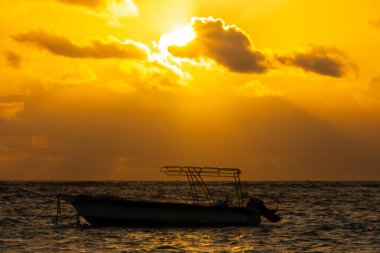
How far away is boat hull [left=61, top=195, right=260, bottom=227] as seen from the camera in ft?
132

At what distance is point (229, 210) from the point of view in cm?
4150

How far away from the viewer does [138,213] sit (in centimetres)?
4047

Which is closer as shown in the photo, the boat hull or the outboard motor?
the boat hull

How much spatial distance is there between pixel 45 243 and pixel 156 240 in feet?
20.3

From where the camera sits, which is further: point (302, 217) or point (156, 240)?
point (302, 217)

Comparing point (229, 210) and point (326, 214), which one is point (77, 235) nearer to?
point (229, 210)

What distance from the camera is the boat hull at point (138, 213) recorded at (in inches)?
1586

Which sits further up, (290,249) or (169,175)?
(169,175)

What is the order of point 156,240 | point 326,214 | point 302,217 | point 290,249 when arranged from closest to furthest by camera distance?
point 290,249
point 156,240
point 302,217
point 326,214

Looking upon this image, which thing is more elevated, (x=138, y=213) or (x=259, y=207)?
(x=259, y=207)

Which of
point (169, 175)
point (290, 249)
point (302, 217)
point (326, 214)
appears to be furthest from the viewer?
point (326, 214)

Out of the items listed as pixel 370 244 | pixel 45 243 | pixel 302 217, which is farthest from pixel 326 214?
pixel 45 243

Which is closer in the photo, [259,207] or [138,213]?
[138,213]

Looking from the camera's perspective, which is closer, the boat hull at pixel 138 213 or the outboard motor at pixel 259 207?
the boat hull at pixel 138 213
